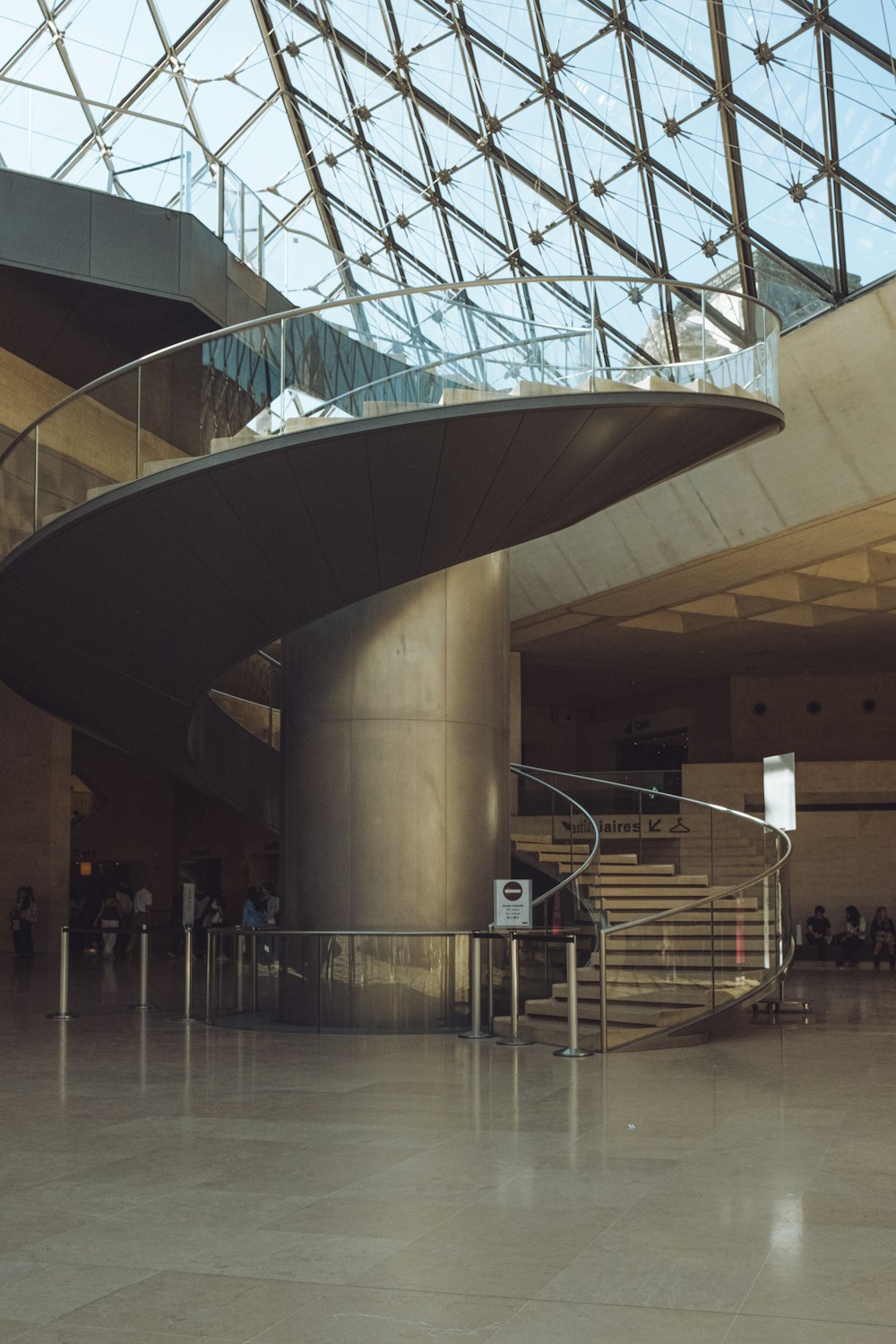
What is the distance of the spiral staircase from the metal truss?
18.7 feet

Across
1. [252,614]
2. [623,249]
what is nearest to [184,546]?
[252,614]

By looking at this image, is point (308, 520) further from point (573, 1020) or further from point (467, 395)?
point (573, 1020)

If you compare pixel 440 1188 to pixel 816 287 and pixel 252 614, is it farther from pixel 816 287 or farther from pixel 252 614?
pixel 816 287

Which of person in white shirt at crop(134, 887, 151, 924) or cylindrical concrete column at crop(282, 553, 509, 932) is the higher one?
cylindrical concrete column at crop(282, 553, 509, 932)

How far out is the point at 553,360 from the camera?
11.2 m

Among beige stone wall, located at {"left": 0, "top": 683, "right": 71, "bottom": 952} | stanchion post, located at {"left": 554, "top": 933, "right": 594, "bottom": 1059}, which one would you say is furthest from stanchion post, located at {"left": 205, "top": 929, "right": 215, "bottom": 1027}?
beige stone wall, located at {"left": 0, "top": 683, "right": 71, "bottom": 952}

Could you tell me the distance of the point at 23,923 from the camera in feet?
82.3

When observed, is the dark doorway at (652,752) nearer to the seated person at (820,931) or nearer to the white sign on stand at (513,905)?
the seated person at (820,931)

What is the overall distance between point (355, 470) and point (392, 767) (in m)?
3.49

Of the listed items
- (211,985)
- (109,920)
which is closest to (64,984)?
(211,985)

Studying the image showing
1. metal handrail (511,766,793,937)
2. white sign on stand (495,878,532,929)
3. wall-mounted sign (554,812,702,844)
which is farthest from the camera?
wall-mounted sign (554,812,702,844)

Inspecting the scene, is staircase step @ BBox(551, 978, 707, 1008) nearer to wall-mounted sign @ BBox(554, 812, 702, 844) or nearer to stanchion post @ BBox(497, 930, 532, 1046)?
stanchion post @ BBox(497, 930, 532, 1046)

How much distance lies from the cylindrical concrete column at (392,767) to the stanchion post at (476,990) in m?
0.74

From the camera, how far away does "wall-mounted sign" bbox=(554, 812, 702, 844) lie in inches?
830
